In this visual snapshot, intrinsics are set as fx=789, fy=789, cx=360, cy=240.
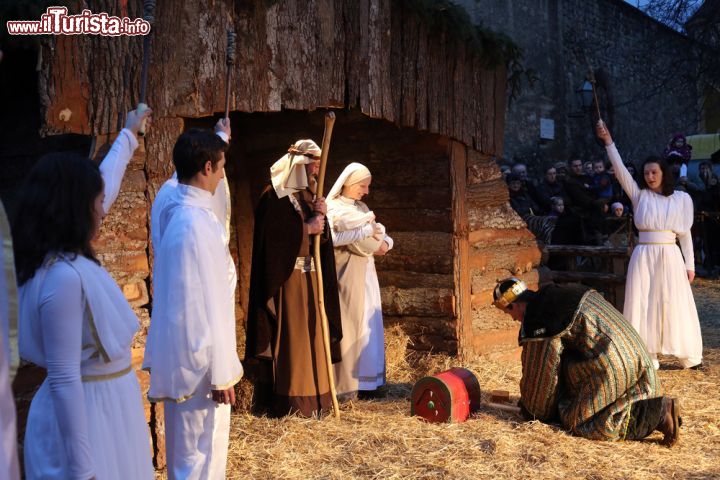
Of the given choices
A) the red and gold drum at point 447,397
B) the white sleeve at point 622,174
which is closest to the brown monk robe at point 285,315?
the red and gold drum at point 447,397

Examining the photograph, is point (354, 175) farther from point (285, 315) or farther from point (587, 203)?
point (587, 203)

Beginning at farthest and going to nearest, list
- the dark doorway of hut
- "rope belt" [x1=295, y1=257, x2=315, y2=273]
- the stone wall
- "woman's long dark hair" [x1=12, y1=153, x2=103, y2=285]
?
the stone wall
the dark doorway of hut
"rope belt" [x1=295, y1=257, x2=315, y2=273]
"woman's long dark hair" [x1=12, y1=153, x2=103, y2=285]

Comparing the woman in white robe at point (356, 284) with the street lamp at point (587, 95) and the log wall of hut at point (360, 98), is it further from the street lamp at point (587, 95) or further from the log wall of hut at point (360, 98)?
the street lamp at point (587, 95)

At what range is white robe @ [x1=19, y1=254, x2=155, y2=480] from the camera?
7.52 ft

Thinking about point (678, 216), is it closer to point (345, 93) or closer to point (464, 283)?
point (464, 283)

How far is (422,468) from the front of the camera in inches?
178

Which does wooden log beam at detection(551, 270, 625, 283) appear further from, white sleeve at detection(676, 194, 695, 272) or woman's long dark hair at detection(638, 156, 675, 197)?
woman's long dark hair at detection(638, 156, 675, 197)

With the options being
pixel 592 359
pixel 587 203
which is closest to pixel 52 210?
pixel 592 359

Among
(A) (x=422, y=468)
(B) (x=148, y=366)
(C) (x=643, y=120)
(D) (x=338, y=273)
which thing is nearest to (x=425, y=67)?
(D) (x=338, y=273)

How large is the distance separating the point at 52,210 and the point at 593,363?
363 centimetres

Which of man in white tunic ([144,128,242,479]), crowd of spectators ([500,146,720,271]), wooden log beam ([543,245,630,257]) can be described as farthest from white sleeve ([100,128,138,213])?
crowd of spectators ([500,146,720,271])

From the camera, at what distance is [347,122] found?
289 inches

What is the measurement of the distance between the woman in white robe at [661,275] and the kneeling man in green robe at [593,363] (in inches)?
84.8

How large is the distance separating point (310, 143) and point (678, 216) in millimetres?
3507
